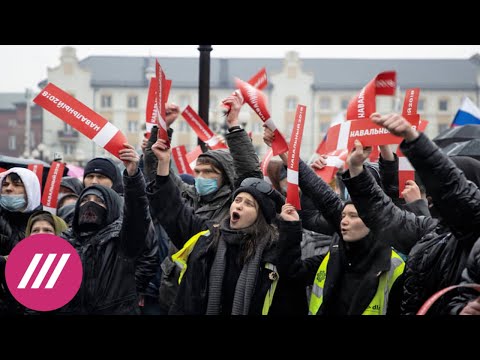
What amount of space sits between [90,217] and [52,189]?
1.12 m

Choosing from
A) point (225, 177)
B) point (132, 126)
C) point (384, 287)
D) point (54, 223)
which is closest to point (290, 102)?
point (132, 126)

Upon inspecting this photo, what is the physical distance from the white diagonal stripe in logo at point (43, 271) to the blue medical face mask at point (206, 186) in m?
1.35

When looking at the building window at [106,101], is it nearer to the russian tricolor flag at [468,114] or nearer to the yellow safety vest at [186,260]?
the russian tricolor flag at [468,114]

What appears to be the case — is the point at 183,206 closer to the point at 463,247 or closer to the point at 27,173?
the point at 27,173

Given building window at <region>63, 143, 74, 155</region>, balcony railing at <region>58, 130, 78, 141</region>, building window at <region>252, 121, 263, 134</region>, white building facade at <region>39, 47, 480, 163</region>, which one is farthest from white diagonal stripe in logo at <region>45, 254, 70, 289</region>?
building window at <region>63, 143, 74, 155</region>

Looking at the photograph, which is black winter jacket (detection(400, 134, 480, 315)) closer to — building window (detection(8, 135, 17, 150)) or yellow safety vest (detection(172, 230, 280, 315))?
yellow safety vest (detection(172, 230, 280, 315))

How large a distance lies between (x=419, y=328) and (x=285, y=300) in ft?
5.36

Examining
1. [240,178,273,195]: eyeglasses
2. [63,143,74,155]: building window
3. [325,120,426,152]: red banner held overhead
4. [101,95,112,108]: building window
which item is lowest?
[63,143,74,155]: building window

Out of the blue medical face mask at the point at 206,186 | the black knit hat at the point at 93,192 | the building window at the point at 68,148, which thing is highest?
the blue medical face mask at the point at 206,186

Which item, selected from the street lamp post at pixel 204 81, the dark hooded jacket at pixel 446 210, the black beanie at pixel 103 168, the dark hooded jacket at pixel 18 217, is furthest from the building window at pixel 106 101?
the dark hooded jacket at pixel 446 210

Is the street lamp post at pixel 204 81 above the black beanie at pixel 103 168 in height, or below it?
above

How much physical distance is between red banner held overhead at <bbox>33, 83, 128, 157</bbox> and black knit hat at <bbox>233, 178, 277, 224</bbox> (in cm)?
75

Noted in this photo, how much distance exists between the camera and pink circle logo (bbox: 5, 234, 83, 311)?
13.8ft

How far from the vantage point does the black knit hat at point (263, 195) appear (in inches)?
186
